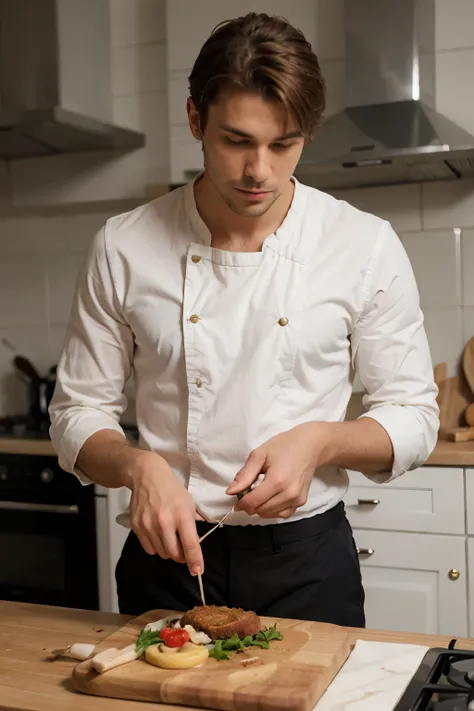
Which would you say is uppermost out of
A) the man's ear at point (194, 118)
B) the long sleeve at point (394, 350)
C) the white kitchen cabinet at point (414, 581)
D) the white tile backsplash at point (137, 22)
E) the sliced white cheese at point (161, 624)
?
the white tile backsplash at point (137, 22)

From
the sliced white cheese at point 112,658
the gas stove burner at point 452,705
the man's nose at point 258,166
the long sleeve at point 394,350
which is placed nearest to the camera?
the gas stove burner at point 452,705

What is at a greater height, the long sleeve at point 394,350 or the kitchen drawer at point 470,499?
the long sleeve at point 394,350

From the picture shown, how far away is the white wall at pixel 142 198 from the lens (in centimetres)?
240

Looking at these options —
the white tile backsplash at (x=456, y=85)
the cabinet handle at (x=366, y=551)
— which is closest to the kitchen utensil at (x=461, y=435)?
the cabinet handle at (x=366, y=551)

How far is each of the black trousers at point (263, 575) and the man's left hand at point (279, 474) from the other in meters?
0.14

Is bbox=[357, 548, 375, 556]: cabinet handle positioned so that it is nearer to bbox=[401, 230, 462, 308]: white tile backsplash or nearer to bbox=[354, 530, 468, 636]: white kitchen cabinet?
bbox=[354, 530, 468, 636]: white kitchen cabinet

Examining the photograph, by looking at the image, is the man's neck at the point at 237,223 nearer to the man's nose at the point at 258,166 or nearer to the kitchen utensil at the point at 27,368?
the man's nose at the point at 258,166

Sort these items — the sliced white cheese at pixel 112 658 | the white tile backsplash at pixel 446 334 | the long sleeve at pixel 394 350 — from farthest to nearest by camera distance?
1. the white tile backsplash at pixel 446 334
2. the long sleeve at pixel 394 350
3. the sliced white cheese at pixel 112 658

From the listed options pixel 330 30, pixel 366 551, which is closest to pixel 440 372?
pixel 366 551

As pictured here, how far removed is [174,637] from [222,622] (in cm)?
7

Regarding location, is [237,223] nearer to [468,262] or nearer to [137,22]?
[468,262]

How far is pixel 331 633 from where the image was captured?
1035mm

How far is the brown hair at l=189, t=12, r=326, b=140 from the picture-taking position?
111 centimetres

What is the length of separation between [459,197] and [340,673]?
1764 millimetres
